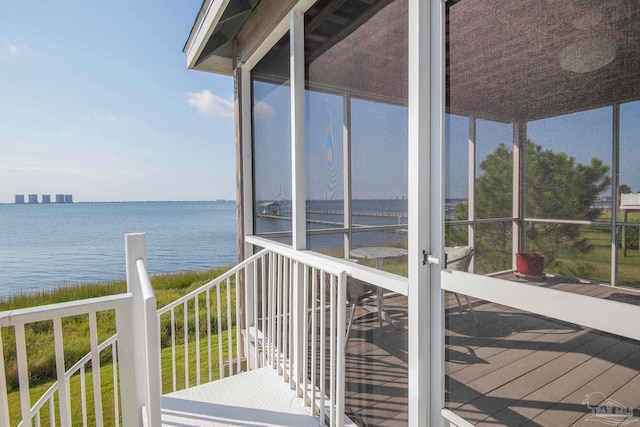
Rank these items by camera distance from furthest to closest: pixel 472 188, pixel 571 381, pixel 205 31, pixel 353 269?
pixel 205 31
pixel 353 269
pixel 472 188
pixel 571 381

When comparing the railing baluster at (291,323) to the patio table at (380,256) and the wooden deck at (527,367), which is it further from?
the wooden deck at (527,367)

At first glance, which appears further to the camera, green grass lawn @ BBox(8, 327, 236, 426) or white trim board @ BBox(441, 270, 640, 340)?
green grass lawn @ BBox(8, 327, 236, 426)

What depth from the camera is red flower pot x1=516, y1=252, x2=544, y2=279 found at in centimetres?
104

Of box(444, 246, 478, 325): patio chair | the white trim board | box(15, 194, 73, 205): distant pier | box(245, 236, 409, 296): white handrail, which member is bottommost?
box(245, 236, 409, 296): white handrail

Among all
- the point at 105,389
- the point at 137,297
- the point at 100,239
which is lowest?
the point at 105,389

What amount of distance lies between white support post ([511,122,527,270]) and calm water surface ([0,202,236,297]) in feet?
55.9

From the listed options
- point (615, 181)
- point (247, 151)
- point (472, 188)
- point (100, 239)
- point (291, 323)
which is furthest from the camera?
point (100, 239)

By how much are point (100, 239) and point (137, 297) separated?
26.2 metres

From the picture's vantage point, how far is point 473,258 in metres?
1.26

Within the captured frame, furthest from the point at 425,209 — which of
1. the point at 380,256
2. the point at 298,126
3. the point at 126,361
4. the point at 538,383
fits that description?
the point at 126,361

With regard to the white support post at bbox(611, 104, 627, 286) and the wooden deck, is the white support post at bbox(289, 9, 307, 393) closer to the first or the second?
the wooden deck

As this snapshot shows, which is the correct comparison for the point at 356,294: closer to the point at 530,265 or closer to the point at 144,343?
the point at 530,265

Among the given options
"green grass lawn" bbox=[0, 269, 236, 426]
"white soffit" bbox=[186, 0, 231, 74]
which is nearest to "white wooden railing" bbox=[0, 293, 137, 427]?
"white soffit" bbox=[186, 0, 231, 74]

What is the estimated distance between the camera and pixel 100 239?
77.2ft
